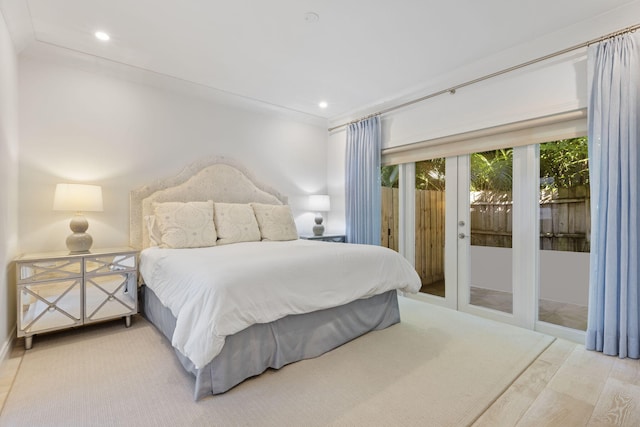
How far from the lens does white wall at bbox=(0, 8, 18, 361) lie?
7.23 ft

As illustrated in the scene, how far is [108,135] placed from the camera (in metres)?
3.23

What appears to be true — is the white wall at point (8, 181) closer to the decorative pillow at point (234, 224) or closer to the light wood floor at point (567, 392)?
the light wood floor at point (567, 392)

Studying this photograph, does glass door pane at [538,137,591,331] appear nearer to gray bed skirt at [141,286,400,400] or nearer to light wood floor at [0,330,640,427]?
light wood floor at [0,330,640,427]

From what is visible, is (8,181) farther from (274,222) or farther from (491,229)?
(491,229)

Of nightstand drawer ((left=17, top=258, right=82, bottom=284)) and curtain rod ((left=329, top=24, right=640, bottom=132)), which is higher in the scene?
curtain rod ((left=329, top=24, right=640, bottom=132))

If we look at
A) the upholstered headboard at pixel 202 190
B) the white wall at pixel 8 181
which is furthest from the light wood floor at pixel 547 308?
the white wall at pixel 8 181

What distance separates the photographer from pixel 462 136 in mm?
3332

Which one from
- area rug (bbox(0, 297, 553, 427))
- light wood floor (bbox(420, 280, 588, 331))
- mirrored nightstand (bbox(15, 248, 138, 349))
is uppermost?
mirrored nightstand (bbox(15, 248, 138, 349))

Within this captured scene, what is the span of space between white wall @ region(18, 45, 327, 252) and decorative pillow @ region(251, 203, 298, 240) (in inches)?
28.5

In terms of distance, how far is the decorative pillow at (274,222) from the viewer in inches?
144

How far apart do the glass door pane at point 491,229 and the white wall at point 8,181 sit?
4036mm

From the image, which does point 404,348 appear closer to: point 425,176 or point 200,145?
point 425,176

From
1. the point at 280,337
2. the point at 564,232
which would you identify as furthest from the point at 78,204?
the point at 564,232

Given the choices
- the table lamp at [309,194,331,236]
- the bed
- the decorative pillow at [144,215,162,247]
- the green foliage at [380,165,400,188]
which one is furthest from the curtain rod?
the decorative pillow at [144,215,162,247]
